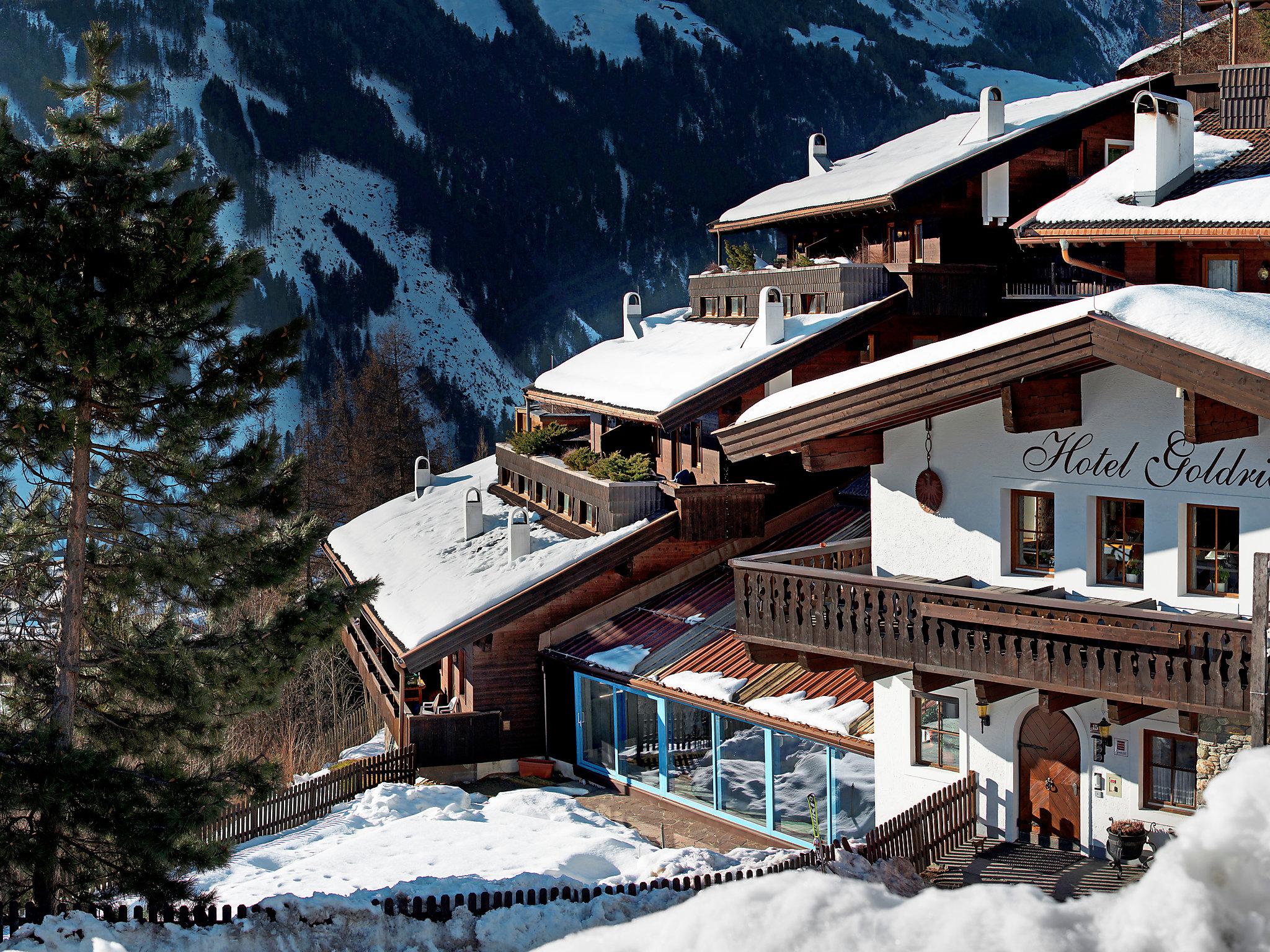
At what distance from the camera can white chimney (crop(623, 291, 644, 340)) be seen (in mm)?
33750

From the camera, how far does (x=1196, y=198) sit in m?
18.7

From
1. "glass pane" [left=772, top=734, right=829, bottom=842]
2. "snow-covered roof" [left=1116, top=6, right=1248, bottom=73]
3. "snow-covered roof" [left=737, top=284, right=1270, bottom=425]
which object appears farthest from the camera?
"snow-covered roof" [left=1116, top=6, right=1248, bottom=73]

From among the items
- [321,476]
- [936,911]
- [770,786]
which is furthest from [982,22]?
[936,911]

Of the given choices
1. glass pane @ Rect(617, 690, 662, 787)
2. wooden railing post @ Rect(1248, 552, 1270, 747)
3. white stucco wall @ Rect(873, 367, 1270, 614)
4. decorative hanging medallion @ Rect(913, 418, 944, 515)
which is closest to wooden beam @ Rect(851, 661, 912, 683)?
white stucco wall @ Rect(873, 367, 1270, 614)

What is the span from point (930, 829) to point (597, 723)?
9994mm

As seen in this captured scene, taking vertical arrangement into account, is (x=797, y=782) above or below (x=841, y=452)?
below

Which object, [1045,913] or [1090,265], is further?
[1090,265]

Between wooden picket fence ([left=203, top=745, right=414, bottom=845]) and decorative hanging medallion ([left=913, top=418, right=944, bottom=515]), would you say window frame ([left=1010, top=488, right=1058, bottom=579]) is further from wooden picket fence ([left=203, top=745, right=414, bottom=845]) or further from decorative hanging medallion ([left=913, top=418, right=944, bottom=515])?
wooden picket fence ([left=203, top=745, right=414, bottom=845])

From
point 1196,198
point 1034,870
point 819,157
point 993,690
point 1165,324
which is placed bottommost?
point 1034,870

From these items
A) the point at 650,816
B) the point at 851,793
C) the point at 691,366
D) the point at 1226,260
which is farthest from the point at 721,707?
the point at 1226,260

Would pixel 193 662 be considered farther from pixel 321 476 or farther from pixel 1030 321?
pixel 321 476

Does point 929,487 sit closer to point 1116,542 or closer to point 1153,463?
point 1116,542

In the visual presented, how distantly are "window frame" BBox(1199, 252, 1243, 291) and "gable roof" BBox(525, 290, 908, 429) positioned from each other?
811cm

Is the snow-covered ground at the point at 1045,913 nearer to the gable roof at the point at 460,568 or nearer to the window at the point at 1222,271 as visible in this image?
the window at the point at 1222,271
